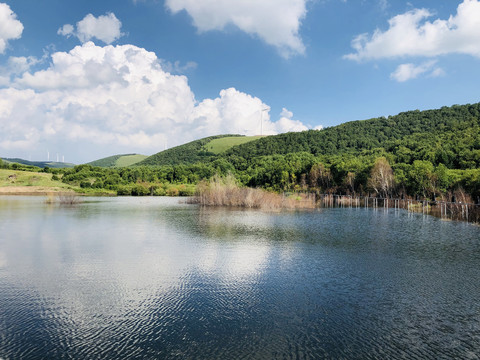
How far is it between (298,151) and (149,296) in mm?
107382

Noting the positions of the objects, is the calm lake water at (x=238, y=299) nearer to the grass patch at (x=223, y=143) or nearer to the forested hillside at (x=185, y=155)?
the forested hillside at (x=185, y=155)

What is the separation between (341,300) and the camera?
970 centimetres

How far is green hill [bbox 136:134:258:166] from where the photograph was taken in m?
150

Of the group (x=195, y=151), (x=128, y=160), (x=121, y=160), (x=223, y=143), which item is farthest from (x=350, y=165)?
(x=121, y=160)

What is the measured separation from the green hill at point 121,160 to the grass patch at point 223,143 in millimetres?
43591

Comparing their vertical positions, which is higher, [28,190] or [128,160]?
[128,160]

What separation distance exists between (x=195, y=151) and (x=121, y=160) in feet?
174

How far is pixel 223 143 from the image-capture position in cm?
16275

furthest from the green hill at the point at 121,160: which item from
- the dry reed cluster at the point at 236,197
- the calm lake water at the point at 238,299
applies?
the calm lake water at the point at 238,299

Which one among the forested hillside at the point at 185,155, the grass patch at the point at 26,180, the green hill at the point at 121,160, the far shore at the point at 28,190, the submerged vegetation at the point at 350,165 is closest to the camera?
the submerged vegetation at the point at 350,165

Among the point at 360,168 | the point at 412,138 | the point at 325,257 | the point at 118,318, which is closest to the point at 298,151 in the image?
the point at 412,138

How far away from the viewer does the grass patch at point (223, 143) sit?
153750mm

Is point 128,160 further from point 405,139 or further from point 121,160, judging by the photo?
point 405,139

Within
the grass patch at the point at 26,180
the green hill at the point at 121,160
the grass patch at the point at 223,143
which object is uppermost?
the grass patch at the point at 223,143
